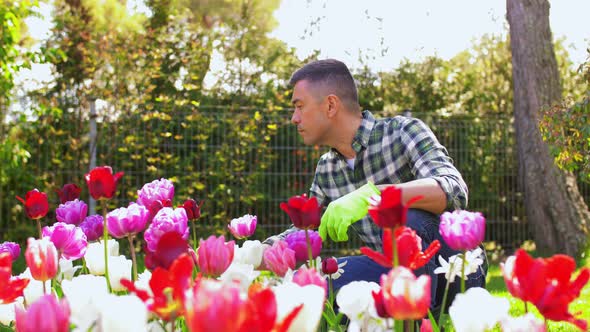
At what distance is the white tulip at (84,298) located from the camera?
96 cm

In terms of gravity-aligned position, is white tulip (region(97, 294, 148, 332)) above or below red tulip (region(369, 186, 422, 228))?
below

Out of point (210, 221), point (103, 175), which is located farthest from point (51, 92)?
point (103, 175)

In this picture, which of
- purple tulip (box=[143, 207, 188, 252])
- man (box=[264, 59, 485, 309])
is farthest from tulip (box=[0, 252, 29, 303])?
man (box=[264, 59, 485, 309])

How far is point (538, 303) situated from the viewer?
0.89 metres

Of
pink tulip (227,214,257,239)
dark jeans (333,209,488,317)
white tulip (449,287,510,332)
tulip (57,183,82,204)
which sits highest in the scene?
tulip (57,183,82,204)

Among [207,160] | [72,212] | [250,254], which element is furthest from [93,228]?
[207,160]

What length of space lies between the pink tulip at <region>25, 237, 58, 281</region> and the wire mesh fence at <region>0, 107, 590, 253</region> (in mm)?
5208

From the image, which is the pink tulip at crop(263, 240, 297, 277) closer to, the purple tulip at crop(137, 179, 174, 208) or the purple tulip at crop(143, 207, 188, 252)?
the purple tulip at crop(143, 207, 188, 252)

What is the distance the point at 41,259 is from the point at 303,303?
584 millimetres

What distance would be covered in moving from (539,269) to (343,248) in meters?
6.03

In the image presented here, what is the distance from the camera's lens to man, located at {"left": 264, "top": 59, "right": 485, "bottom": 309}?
2.49 metres

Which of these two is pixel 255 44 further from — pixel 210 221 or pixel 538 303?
pixel 538 303

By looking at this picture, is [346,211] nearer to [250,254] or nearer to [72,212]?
[250,254]

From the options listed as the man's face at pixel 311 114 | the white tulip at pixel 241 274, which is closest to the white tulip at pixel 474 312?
the white tulip at pixel 241 274
